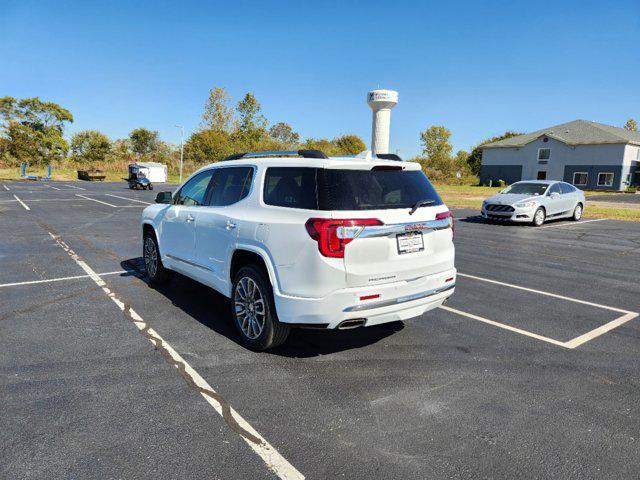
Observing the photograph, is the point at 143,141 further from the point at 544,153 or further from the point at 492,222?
the point at 492,222

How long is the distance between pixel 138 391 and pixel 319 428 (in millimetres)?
1525

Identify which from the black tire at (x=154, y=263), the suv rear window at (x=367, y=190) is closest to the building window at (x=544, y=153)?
the black tire at (x=154, y=263)

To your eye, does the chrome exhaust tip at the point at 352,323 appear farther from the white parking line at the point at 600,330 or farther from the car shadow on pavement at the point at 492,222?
the car shadow on pavement at the point at 492,222

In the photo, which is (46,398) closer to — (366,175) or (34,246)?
(366,175)

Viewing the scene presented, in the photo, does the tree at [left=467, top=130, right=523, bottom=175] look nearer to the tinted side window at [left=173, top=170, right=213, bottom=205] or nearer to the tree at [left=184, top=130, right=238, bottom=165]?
the tree at [left=184, top=130, right=238, bottom=165]

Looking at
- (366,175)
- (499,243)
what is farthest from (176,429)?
(499,243)

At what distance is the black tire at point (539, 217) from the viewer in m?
15.7

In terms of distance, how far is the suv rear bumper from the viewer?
3664 millimetres

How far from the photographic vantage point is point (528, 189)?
1672cm

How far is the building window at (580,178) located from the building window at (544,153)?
12.7 ft

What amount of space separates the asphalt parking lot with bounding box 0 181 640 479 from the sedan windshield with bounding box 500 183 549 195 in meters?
10.6

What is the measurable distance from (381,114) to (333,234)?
5184cm

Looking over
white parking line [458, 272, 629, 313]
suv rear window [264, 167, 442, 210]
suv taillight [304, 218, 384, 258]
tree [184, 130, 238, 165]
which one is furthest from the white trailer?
suv taillight [304, 218, 384, 258]

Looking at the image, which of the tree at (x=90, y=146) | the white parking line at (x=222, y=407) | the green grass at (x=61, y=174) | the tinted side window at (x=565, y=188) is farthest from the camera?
the tree at (x=90, y=146)
